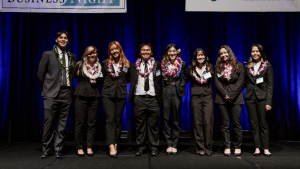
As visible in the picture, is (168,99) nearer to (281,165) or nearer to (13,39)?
(281,165)

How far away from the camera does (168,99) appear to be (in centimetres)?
306

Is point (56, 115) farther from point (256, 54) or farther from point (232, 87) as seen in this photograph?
point (256, 54)

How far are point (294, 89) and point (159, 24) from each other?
2.54 m

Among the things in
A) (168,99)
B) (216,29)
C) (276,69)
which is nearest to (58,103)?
(168,99)

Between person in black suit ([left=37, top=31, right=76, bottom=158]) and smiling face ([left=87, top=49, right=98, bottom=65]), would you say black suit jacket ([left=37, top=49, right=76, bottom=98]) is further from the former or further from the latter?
smiling face ([left=87, top=49, right=98, bottom=65])

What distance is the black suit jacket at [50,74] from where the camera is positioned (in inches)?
115

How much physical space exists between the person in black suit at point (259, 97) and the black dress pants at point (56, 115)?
225cm

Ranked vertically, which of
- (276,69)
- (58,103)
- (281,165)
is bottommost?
(281,165)

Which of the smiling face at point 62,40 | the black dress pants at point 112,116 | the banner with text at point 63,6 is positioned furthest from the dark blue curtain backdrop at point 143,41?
the smiling face at point 62,40

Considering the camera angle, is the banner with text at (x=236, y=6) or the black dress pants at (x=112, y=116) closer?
the black dress pants at (x=112, y=116)

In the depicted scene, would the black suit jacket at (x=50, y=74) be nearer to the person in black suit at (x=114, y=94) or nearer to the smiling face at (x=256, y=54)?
the person in black suit at (x=114, y=94)

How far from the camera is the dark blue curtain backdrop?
13.7 ft

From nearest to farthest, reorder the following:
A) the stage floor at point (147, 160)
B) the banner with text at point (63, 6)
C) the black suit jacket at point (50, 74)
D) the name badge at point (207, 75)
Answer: the stage floor at point (147, 160) < the black suit jacket at point (50, 74) < the name badge at point (207, 75) < the banner with text at point (63, 6)

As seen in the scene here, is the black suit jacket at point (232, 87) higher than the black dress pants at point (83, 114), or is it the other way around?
the black suit jacket at point (232, 87)
